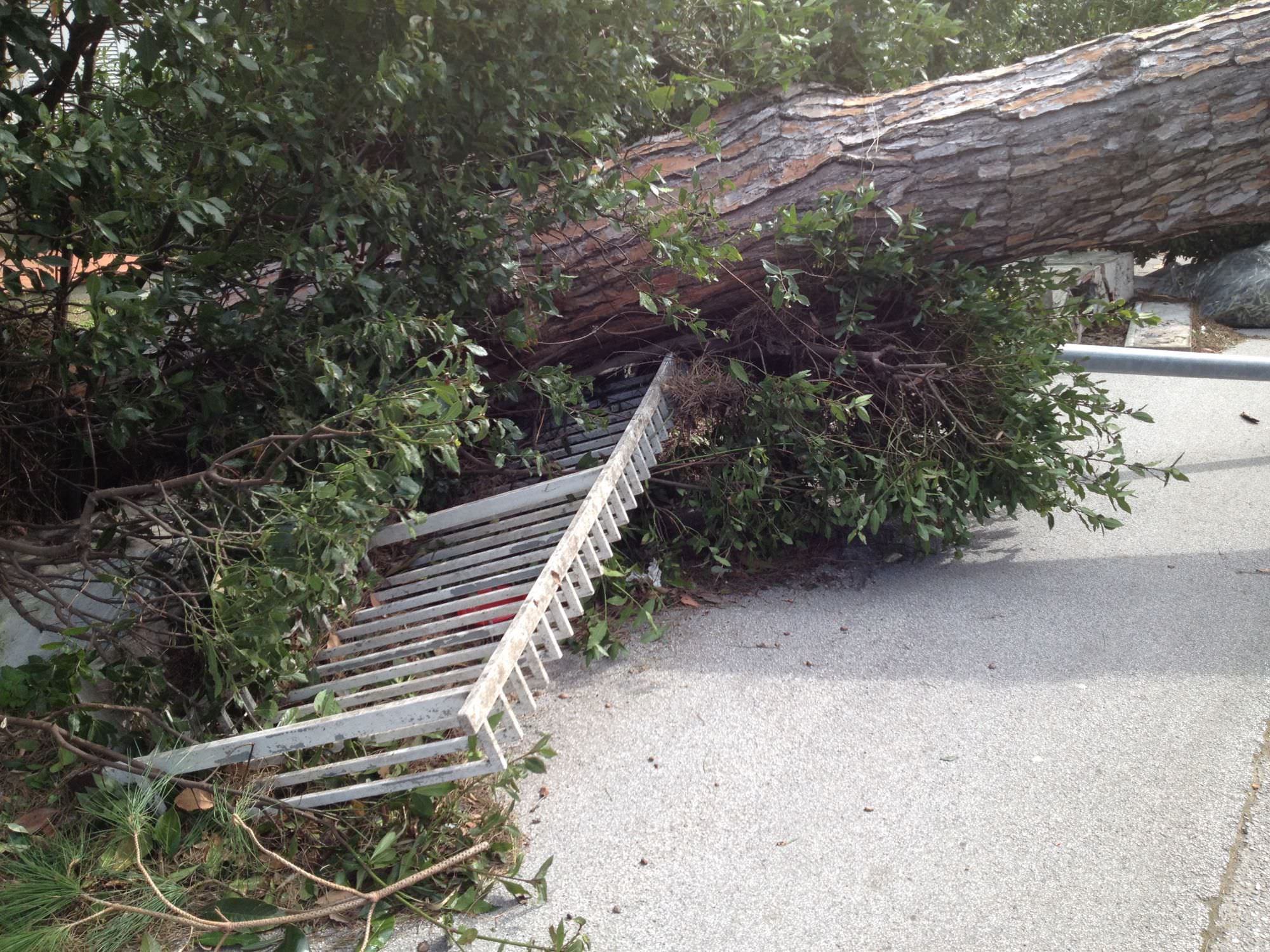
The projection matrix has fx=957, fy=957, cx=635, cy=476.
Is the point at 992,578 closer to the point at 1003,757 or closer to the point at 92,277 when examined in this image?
the point at 1003,757

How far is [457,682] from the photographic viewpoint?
8.13 feet

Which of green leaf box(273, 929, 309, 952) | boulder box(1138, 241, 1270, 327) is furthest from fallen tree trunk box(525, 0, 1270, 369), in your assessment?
boulder box(1138, 241, 1270, 327)

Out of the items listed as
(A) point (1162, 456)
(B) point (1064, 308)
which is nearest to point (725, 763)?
(B) point (1064, 308)

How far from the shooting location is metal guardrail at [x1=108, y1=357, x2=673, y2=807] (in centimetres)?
215

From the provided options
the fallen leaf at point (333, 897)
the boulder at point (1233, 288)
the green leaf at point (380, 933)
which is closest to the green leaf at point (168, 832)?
the fallen leaf at point (333, 897)

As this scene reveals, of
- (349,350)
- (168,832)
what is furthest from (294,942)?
(349,350)

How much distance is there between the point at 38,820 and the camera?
2.34 meters

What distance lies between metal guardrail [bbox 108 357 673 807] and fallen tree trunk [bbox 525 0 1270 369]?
2.00 feet

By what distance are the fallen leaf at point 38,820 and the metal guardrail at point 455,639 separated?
246 millimetres

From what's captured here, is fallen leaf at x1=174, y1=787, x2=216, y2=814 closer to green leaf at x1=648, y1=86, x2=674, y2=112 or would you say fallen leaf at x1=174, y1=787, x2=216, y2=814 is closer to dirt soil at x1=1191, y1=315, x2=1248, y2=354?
green leaf at x1=648, y1=86, x2=674, y2=112

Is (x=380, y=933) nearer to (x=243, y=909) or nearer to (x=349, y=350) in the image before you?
(x=243, y=909)

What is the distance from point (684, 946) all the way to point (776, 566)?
1.90 m

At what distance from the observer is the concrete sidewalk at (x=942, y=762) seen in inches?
79.4

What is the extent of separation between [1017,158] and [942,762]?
2188 millimetres
